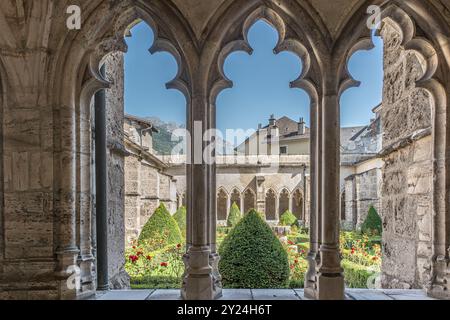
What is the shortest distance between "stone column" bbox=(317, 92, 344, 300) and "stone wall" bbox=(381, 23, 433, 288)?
29.8 inches

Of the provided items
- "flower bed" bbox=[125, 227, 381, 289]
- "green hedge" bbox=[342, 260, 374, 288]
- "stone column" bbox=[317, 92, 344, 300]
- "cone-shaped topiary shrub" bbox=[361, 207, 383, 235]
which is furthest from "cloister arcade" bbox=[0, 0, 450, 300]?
"cone-shaped topiary shrub" bbox=[361, 207, 383, 235]

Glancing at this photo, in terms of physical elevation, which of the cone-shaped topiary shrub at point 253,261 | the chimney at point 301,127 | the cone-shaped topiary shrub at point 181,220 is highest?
the chimney at point 301,127

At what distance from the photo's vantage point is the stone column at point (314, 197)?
7.20 feet

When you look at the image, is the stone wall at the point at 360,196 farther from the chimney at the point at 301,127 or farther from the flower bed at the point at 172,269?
the chimney at the point at 301,127

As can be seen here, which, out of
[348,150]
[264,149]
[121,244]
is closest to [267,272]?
[121,244]

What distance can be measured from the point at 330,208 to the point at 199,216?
0.90m

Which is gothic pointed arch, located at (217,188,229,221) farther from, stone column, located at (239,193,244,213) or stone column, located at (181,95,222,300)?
stone column, located at (181,95,222,300)

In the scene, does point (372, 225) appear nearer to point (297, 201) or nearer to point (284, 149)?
point (297, 201)

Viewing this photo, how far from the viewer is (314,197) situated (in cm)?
225

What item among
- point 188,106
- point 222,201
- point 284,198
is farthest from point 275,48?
point 222,201

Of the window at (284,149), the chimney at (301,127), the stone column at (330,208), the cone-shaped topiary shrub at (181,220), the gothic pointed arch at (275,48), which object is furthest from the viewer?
the window at (284,149)

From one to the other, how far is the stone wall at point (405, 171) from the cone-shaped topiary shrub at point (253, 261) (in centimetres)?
121

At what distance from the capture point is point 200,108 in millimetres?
2160

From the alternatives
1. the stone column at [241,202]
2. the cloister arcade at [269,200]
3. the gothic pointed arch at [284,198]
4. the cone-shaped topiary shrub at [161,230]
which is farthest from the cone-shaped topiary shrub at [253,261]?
the gothic pointed arch at [284,198]
